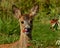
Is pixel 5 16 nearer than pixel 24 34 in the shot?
No

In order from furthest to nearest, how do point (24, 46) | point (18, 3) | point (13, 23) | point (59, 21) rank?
point (18, 3), point (13, 23), point (24, 46), point (59, 21)

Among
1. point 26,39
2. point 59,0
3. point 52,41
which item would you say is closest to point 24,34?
point 26,39

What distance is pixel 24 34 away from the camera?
862cm

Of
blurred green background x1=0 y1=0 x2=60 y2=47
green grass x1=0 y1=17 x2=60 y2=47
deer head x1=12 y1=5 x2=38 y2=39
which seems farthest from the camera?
blurred green background x1=0 y1=0 x2=60 y2=47

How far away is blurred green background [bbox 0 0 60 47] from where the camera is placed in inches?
391

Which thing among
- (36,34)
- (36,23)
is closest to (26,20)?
(36,34)

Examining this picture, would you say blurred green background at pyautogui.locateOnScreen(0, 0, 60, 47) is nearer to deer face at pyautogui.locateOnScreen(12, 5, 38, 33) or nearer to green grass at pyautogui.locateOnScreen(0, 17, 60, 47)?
green grass at pyautogui.locateOnScreen(0, 17, 60, 47)

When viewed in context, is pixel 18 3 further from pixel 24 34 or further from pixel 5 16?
pixel 24 34

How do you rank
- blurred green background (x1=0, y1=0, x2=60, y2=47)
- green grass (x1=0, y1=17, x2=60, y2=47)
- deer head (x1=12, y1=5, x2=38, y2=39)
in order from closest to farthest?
deer head (x1=12, y1=5, x2=38, y2=39), green grass (x1=0, y1=17, x2=60, y2=47), blurred green background (x1=0, y1=0, x2=60, y2=47)

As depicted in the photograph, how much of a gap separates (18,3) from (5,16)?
47.3 inches

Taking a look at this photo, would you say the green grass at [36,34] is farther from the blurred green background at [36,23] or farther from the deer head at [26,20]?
the deer head at [26,20]

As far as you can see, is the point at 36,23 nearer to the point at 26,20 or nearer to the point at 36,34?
the point at 36,34

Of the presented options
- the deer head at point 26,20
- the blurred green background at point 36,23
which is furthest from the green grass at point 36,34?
the deer head at point 26,20

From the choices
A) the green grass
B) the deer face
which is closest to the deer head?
the deer face
